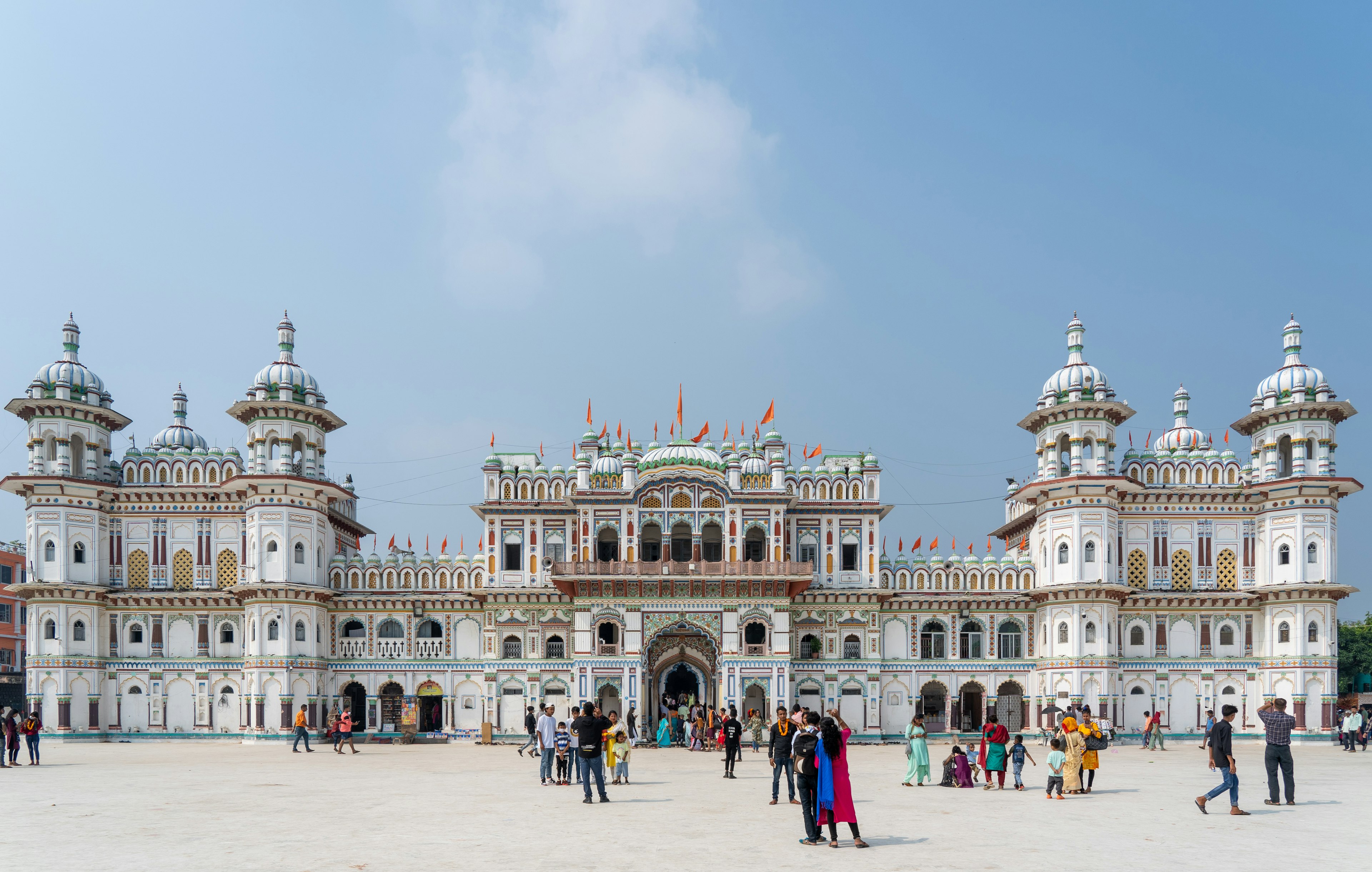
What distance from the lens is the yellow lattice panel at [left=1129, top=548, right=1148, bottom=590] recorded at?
5265 cm

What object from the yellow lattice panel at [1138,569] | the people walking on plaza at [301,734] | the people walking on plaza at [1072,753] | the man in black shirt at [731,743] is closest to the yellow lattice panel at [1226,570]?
the yellow lattice panel at [1138,569]

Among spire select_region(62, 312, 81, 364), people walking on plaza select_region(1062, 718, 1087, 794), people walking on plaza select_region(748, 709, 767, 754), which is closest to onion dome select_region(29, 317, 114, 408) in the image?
spire select_region(62, 312, 81, 364)

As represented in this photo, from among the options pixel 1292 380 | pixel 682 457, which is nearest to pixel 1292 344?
pixel 1292 380

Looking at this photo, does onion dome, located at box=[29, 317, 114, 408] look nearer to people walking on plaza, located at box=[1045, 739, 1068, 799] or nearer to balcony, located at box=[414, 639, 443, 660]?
balcony, located at box=[414, 639, 443, 660]

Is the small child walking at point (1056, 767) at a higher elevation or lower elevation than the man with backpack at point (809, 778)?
lower

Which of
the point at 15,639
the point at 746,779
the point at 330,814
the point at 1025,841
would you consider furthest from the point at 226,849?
the point at 15,639

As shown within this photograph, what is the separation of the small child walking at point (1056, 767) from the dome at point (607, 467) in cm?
3038

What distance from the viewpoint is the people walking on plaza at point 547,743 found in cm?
2592

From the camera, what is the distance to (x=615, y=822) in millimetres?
19125

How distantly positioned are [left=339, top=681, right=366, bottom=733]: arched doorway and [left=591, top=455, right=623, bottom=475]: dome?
46.3 feet

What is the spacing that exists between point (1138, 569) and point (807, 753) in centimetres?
4059

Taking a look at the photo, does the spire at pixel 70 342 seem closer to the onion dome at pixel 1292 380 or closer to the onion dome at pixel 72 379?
the onion dome at pixel 72 379

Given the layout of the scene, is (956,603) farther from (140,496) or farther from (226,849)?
(226,849)

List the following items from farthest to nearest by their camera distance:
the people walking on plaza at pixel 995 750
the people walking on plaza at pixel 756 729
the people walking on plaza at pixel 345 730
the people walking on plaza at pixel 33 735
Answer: the people walking on plaza at pixel 756 729 < the people walking on plaza at pixel 345 730 < the people walking on plaza at pixel 33 735 < the people walking on plaza at pixel 995 750
